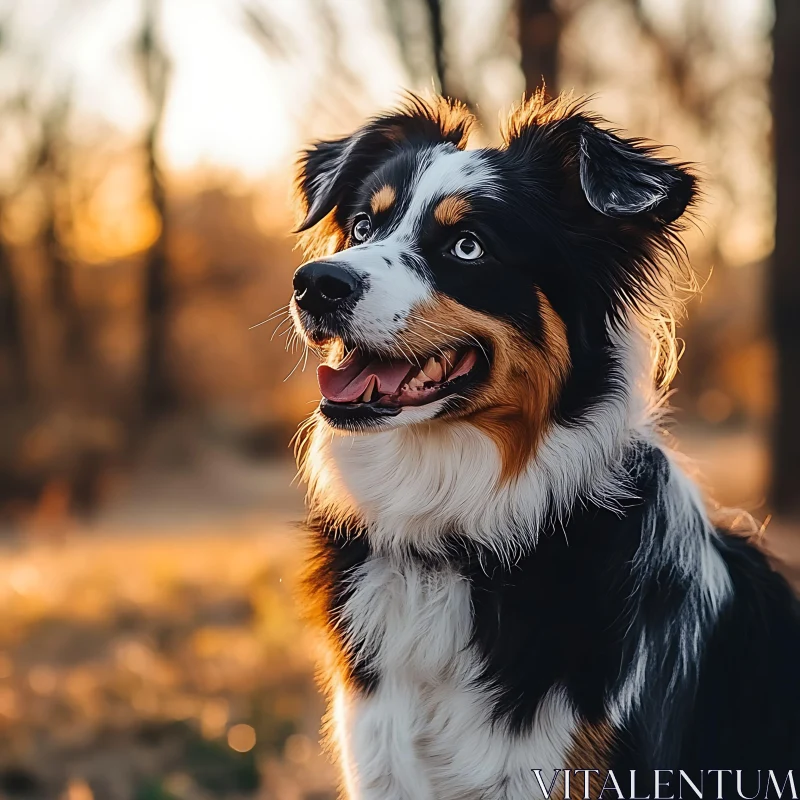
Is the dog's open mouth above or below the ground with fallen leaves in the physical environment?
above

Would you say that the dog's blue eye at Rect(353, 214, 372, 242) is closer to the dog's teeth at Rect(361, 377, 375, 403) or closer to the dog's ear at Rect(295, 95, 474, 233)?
the dog's ear at Rect(295, 95, 474, 233)

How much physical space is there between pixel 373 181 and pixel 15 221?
1805 cm

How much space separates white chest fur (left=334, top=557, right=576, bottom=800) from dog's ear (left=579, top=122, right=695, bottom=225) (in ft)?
3.97

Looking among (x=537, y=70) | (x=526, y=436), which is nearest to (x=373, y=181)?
(x=526, y=436)

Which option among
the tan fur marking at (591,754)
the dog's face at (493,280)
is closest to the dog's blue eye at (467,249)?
the dog's face at (493,280)

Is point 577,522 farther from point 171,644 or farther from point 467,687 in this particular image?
point 171,644

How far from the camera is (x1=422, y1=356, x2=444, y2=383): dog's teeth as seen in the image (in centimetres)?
304

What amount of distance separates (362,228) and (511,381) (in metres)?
0.81

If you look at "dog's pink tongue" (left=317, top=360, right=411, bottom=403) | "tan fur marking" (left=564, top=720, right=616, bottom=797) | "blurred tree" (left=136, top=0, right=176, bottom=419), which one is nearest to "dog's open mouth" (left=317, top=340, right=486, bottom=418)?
"dog's pink tongue" (left=317, top=360, right=411, bottom=403)

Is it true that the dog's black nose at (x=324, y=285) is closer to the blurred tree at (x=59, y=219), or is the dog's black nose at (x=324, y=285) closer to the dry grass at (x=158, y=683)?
the dry grass at (x=158, y=683)

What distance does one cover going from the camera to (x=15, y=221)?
19.7 meters

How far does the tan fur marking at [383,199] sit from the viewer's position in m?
3.31

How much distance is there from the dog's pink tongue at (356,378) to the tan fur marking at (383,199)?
0.55 m

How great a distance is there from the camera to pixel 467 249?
312 cm
